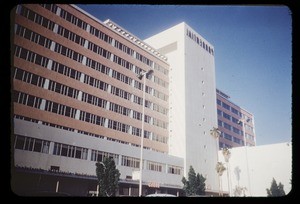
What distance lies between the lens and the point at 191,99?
5716cm

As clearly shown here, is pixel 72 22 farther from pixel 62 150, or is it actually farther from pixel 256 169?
pixel 256 169

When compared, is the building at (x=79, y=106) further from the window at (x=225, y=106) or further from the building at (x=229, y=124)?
the window at (x=225, y=106)

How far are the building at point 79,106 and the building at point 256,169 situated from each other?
40.9 ft

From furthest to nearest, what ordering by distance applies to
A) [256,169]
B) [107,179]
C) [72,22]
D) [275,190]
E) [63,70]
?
1. [256,169]
2. [275,190]
3. [72,22]
4. [63,70]
5. [107,179]

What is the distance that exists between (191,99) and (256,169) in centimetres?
1910

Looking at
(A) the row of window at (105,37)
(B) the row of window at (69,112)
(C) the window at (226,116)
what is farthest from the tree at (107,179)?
(C) the window at (226,116)

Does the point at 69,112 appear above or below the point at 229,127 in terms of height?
below

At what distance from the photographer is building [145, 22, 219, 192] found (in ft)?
174

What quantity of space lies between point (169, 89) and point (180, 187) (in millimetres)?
20098

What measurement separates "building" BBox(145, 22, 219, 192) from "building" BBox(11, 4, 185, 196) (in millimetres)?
1761

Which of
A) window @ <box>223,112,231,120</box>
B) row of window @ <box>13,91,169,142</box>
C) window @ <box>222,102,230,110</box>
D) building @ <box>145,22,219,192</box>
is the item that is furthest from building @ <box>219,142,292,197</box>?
row of window @ <box>13,91,169,142</box>

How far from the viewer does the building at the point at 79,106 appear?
98.1ft

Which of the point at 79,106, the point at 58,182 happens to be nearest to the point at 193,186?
the point at 79,106
